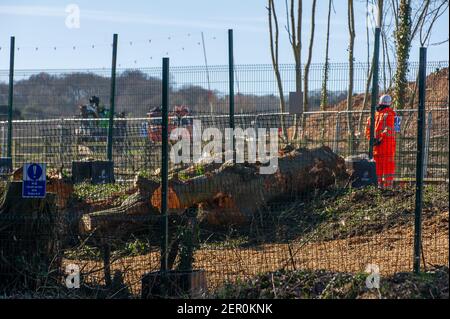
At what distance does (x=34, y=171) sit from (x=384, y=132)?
6933 mm

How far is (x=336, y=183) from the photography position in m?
13.2

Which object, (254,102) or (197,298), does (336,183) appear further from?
(197,298)

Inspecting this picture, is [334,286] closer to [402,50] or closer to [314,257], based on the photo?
[314,257]

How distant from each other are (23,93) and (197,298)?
12.1 metres

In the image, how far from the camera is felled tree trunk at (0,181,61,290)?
8.74 meters

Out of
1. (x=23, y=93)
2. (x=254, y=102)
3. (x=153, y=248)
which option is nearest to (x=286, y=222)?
(x=153, y=248)

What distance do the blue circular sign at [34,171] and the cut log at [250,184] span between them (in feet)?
8.78

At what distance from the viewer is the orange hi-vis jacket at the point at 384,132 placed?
14102mm

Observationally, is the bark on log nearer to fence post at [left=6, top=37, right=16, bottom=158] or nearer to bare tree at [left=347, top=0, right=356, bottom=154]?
bare tree at [left=347, top=0, right=356, bottom=154]

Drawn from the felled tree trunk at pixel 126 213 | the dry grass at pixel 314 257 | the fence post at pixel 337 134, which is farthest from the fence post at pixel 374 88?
the felled tree trunk at pixel 126 213

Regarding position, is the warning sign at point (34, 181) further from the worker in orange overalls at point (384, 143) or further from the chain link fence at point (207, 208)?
the worker in orange overalls at point (384, 143)

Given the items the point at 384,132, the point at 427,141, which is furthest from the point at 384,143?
the point at 427,141

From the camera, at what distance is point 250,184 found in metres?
12.3
